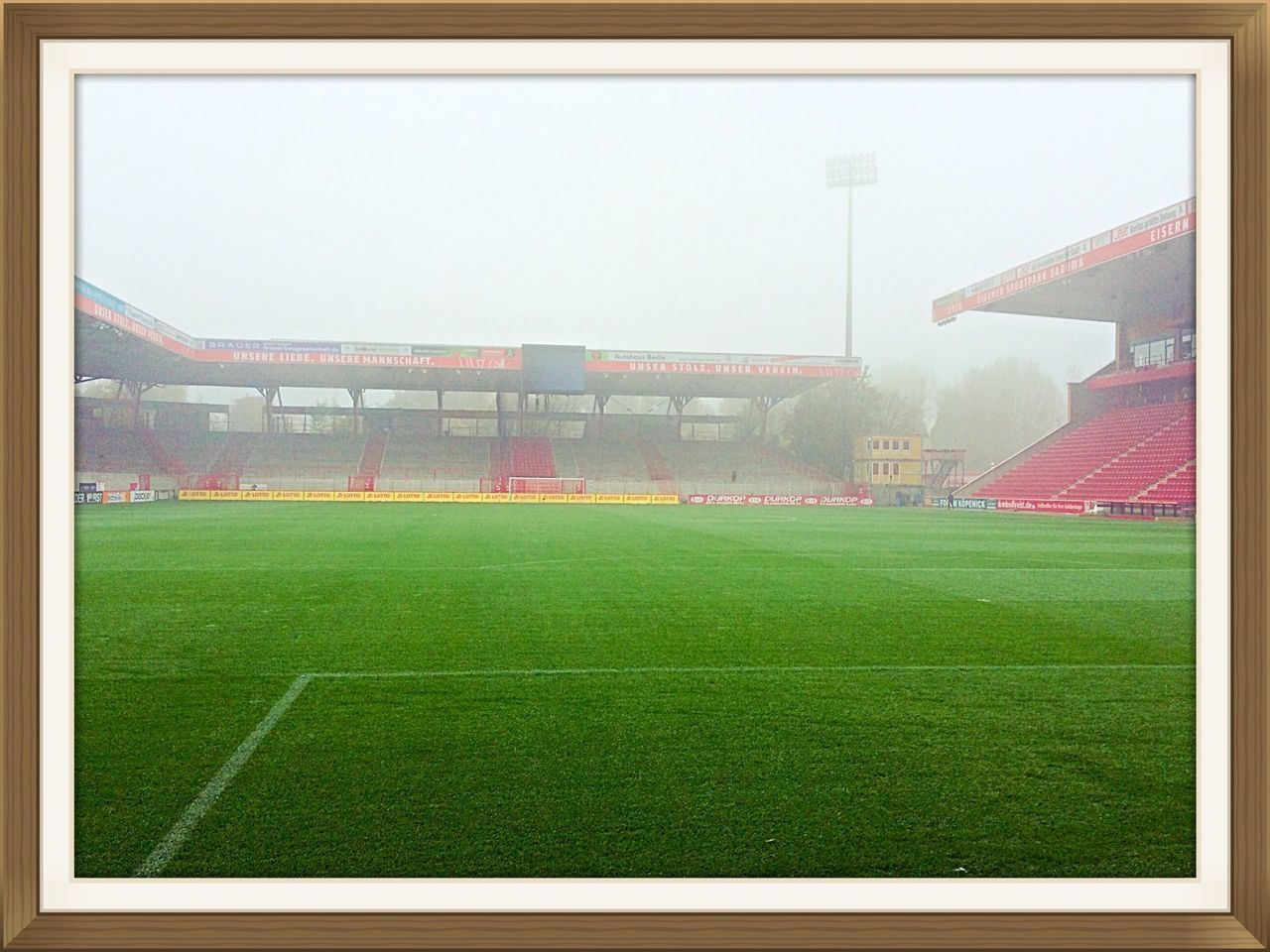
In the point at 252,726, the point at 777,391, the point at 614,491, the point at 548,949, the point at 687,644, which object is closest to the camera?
the point at 548,949

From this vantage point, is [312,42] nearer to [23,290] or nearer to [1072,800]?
[23,290]

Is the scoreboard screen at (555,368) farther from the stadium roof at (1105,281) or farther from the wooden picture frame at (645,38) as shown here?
the wooden picture frame at (645,38)

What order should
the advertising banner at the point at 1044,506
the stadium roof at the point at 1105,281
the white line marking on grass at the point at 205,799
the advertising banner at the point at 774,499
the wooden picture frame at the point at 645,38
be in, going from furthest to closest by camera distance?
1. the advertising banner at the point at 774,499
2. the advertising banner at the point at 1044,506
3. the stadium roof at the point at 1105,281
4. the white line marking on grass at the point at 205,799
5. the wooden picture frame at the point at 645,38

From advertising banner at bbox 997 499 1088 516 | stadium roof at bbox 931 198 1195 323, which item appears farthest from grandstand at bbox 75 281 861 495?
stadium roof at bbox 931 198 1195 323

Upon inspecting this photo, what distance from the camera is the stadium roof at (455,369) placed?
23.0 meters

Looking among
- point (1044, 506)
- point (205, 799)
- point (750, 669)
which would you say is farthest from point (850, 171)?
point (205, 799)

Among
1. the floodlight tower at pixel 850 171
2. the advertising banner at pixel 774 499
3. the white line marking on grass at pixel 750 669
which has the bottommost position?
the advertising banner at pixel 774 499

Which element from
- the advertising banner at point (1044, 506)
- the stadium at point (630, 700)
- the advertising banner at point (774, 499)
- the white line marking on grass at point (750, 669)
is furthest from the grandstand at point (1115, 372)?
the white line marking on grass at point (750, 669)

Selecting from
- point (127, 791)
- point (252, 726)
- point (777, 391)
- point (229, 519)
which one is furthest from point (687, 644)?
point (777, 391)

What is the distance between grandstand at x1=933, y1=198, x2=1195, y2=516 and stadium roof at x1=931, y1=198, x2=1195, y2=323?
0.7 inches

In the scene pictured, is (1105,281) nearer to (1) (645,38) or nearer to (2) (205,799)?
(1) (645,38)

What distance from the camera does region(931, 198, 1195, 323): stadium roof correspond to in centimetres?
1443

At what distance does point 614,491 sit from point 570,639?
61.5 feet

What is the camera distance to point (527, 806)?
176cm
